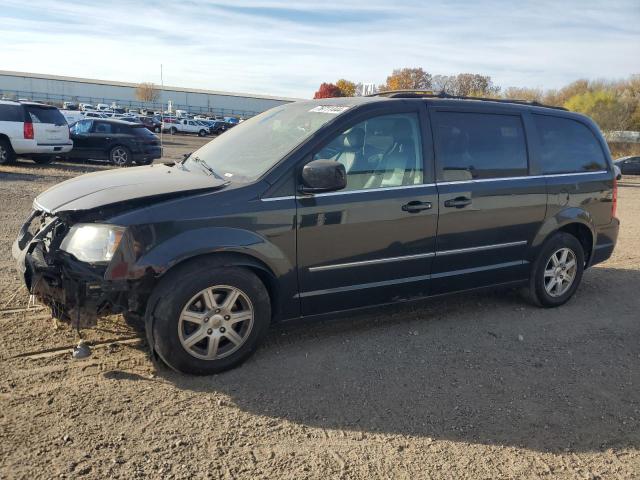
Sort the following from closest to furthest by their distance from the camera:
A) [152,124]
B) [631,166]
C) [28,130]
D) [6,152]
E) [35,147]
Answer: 1. [28,130]
2. [6,152]
3. [35,147]
4. [631,166]
5. [152,124]

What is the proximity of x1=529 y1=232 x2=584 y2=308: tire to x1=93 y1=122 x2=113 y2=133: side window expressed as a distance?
1557cm

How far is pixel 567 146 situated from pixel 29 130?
13.8 meters

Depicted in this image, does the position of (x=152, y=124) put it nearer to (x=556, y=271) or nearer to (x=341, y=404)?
(x=556, y=271)

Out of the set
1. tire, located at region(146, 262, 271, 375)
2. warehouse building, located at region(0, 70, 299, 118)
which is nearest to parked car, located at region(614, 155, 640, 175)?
tire, located at region(146, 262, 271, 375)

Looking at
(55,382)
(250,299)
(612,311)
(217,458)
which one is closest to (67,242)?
(55,382)

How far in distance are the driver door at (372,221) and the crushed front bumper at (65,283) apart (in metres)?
1.26

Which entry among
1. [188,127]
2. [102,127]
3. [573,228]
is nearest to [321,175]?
[573,228]

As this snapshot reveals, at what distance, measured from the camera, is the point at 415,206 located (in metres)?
4.25

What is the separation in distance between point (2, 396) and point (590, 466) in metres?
3.34

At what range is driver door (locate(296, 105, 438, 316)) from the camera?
390 centimetres

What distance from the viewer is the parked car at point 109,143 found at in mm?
17312

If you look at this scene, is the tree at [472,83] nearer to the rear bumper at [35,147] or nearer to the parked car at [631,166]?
the parked car at [631,166]

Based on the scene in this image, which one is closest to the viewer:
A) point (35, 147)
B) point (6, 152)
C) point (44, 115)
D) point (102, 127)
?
point (6, 152)

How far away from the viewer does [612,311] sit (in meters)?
5.43
